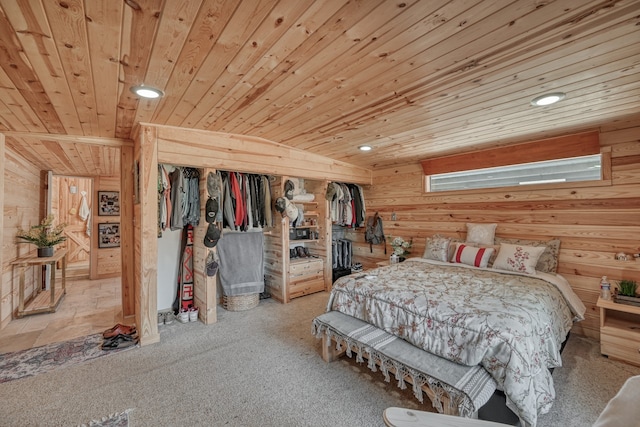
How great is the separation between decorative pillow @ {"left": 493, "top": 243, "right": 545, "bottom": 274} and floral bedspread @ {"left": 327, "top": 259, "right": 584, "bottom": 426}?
0.39 ft

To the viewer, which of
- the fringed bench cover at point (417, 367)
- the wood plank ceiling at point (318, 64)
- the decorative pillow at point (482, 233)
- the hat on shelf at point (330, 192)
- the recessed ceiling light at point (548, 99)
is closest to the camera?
the wood plank ceiling at point (318, 64)

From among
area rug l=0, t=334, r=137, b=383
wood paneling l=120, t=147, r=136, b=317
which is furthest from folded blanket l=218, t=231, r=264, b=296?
area rug l=0, t=334, r=137, b=383

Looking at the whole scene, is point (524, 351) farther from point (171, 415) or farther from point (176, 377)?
point (176, 377)

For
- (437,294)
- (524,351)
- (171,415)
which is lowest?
(171,415)

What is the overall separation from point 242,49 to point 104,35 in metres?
0.68

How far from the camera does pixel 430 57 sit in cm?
169

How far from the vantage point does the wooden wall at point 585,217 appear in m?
2.80

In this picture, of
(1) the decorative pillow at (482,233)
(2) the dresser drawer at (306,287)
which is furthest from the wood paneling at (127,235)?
(1) the decorative pillow at (482,233)

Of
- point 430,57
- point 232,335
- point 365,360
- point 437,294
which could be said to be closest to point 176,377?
point 232,335

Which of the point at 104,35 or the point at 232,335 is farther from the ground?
the point at 104,35

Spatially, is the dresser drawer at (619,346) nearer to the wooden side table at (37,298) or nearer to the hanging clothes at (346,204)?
the hanging clothes at (346,204)

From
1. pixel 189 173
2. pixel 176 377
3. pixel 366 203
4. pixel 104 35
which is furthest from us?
pixel 366 203

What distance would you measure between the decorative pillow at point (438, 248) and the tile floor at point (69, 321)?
13.5 feet

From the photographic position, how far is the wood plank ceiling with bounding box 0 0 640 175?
1.31 metres
